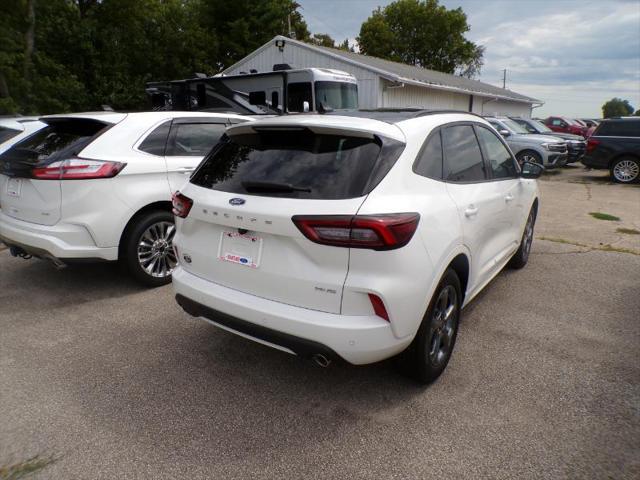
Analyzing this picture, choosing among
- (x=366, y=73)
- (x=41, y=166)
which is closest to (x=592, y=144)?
(x=366, y=73)

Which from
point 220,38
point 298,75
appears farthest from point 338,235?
point 220,38

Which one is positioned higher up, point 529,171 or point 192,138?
point 192,138

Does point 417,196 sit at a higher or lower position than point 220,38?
lower

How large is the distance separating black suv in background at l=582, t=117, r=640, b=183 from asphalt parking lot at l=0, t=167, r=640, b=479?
10.8 metres

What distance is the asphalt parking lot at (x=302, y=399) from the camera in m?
2.38

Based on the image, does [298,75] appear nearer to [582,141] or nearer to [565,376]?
[565,376]

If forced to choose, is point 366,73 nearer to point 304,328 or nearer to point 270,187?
point 270,187

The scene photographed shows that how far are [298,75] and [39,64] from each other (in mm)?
15705

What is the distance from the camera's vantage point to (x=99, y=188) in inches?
162

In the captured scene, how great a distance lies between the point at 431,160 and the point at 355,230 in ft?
2.98

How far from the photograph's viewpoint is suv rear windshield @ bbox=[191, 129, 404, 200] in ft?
8.09

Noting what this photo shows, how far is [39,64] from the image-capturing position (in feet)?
67.8

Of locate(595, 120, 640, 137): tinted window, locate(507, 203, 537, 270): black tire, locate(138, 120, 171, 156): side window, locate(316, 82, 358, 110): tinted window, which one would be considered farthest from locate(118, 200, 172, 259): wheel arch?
locate(595, 120, 640, 137): tinted window

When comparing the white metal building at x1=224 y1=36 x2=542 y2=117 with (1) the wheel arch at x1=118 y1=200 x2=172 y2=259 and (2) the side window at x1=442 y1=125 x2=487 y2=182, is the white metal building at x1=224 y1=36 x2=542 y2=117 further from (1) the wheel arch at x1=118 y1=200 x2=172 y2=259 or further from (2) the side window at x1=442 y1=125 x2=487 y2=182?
(2) the side window at x1=442 y1=125 x2=487 y2=182
